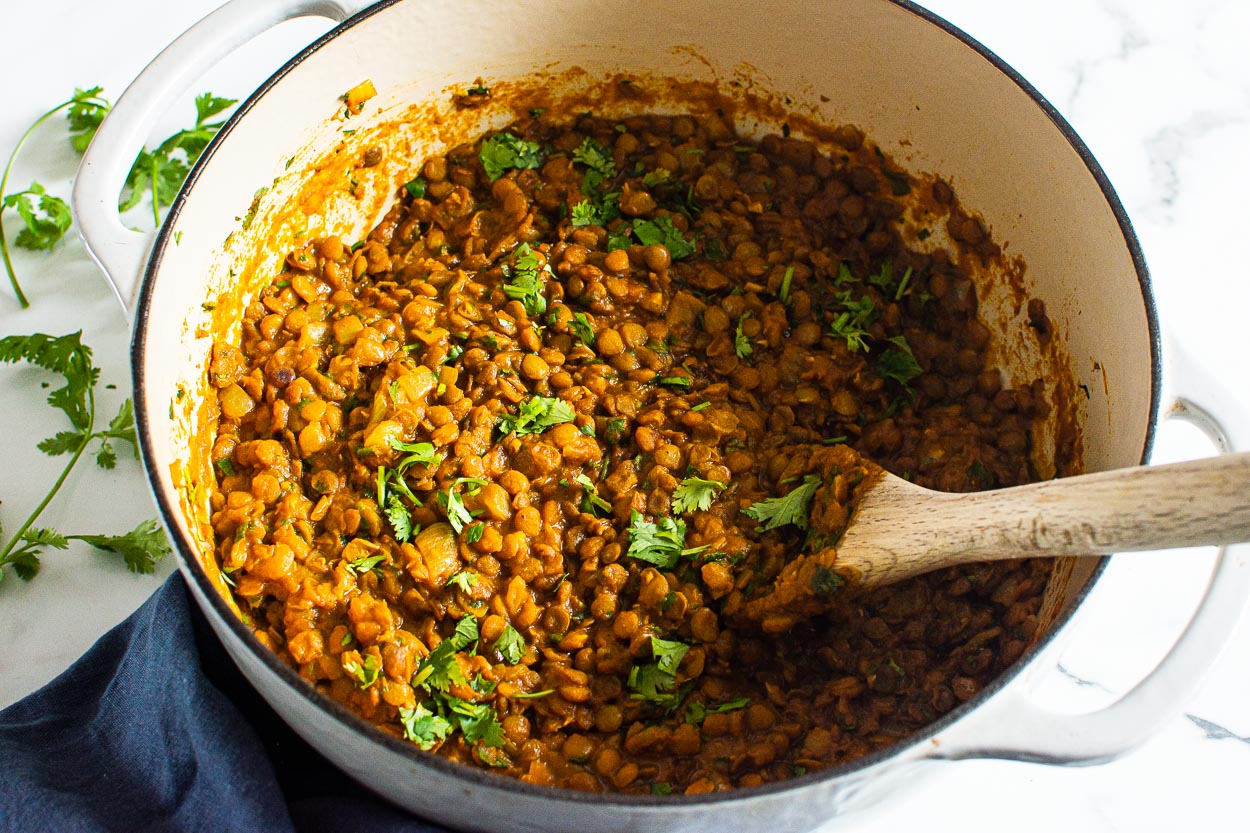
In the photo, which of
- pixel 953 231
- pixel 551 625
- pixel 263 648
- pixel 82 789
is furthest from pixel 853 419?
pixel 82 789

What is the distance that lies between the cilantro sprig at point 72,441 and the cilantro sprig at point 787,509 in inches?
58.0

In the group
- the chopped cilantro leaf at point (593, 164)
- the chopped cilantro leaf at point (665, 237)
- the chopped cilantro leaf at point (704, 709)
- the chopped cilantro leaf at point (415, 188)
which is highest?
the chopped cilantro leaf at point (593, 164)

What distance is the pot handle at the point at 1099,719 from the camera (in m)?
2.01

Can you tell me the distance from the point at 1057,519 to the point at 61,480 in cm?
240

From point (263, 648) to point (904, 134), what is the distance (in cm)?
216

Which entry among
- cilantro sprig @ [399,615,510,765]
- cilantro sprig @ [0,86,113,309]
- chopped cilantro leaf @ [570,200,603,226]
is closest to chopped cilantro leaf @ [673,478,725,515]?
cilantro sprig @ [399,615,510,765]

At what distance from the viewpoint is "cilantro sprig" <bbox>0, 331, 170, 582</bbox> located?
2.93 m

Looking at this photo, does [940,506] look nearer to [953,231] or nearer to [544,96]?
[953,231]

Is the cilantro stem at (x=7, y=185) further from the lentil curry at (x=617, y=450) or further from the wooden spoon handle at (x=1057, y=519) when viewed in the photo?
the wooden spoon handle at (x=1057, y=519)

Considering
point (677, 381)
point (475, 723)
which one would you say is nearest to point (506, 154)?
point (677, 381)

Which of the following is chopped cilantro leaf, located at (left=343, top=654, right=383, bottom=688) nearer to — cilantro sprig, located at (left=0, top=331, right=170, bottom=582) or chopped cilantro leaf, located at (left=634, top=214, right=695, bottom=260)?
cilantro sprig, located at (left=0, top=331, right=170, bottom=582)

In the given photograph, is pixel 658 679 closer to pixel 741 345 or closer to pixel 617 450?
pixel 617 450

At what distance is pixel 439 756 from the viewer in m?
2.00

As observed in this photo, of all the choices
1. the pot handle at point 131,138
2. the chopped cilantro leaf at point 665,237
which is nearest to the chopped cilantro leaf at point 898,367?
the chopped cilantro leaf at point 665,237
